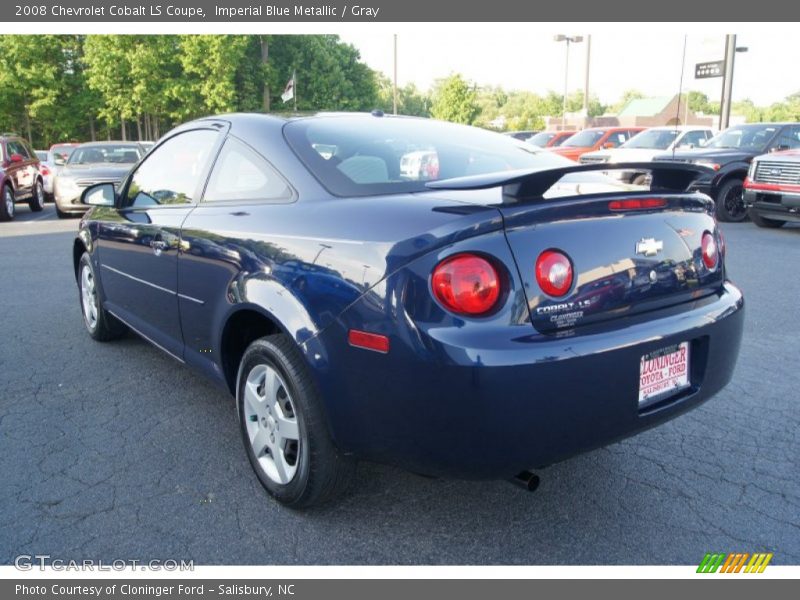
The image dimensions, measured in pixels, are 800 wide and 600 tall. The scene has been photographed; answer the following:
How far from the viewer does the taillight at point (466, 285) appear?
2020 mm

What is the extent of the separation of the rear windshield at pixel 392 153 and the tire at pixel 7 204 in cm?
1253

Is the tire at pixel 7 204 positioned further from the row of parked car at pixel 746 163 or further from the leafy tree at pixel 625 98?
the leafy tree at pixel 625 98

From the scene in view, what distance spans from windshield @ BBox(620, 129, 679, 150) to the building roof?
55.5m

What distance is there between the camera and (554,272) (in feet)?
6.93

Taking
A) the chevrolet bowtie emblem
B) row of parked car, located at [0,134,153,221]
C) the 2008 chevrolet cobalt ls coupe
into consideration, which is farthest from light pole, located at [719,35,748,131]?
the chevrolet bowtie emblem

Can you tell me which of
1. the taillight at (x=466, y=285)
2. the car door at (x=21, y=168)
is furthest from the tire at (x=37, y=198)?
the taillight at (x=466, y=285)

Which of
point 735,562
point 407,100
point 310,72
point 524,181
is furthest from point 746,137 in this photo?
point 407,100

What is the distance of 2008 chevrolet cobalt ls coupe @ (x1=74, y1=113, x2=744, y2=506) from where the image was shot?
2.03 metres

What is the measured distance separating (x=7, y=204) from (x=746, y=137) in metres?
14.3

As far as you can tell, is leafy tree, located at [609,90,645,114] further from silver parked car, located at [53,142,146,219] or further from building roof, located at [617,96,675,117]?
silver parked car, located at [53,142,146,219]

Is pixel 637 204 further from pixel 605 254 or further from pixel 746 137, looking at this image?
pixel 746 137

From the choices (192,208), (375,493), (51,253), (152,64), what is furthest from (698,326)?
(152,64)

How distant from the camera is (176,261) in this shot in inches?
128

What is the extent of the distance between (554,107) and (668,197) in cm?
10592
